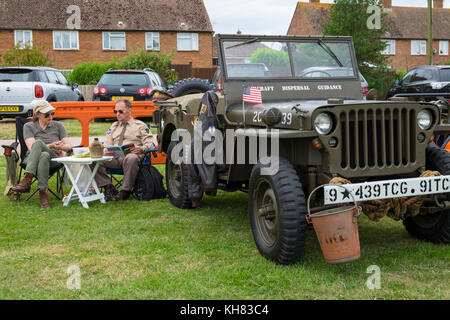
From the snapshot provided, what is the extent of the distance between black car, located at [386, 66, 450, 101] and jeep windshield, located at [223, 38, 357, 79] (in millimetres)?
9369

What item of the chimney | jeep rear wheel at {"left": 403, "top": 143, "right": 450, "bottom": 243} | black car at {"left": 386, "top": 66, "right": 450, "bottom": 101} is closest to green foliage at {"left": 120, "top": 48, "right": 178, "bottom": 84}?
black car at {"left": 386, "top": 66, "right": 450, "bottom": 101}

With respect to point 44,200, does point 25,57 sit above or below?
above

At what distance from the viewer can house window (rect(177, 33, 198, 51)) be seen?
3612 cm

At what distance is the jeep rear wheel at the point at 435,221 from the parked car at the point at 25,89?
38.7 ft

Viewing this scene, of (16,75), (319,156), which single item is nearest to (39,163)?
(319,156)

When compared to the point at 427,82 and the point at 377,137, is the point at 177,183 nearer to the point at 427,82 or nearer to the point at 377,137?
the point at 377,137

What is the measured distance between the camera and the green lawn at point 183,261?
3.99 meters

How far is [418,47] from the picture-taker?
46.8 meters

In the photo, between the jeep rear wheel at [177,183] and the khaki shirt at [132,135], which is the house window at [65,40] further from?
the jeep rear wheel at [177,183]

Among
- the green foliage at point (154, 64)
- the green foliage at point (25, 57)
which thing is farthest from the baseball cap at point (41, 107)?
the green foliage at point (25, 57)

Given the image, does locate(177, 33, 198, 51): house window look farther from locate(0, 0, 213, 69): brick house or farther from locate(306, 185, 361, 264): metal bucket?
locate(306, 185, 361, 264): metal bucket

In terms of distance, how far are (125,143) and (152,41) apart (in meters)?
29.6

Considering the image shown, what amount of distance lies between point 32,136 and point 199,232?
2.92m

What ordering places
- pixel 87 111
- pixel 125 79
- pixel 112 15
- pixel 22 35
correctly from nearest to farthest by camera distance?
pixel 87 111
pixel 125 79
pixel 22 35
pixel 112 15
